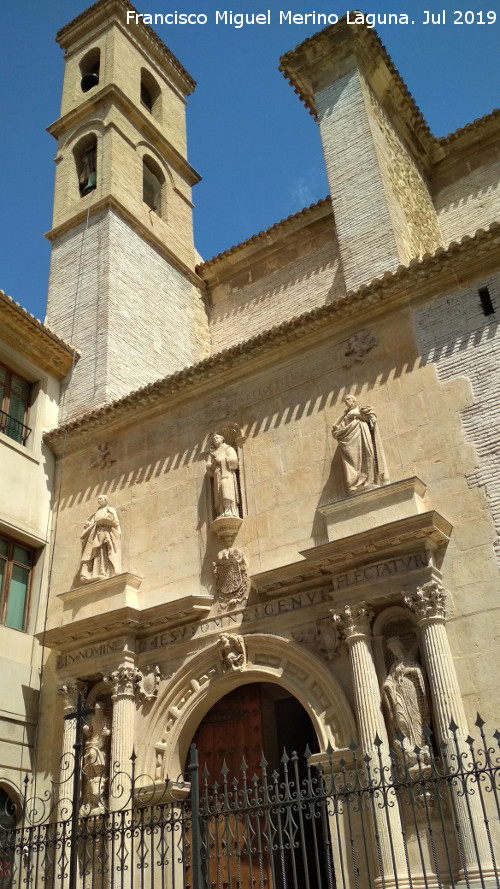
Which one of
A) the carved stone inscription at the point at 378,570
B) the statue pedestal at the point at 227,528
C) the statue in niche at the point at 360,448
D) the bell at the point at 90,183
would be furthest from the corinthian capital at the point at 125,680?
the bell at the point at 90,183

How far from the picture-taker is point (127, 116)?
18500mm

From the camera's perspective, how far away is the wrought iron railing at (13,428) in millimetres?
12701

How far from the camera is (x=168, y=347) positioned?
16.2 metres

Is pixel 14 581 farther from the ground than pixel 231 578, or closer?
farther from the ground

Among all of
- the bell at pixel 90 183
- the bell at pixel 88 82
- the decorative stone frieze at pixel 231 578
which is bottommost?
the decorative stone frieze at pixel 231 578

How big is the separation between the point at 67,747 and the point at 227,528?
11.1 ft

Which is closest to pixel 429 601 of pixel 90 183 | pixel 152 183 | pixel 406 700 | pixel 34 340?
pixel 406 700

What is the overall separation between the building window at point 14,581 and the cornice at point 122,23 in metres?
14.3

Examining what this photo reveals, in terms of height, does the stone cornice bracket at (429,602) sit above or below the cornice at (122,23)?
below

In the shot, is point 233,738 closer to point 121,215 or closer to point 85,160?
point 121,215

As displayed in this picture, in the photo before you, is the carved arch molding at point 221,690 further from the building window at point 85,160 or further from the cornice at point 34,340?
the building window at point 85,160

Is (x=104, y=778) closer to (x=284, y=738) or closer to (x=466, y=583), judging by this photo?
(x=284, y=738)

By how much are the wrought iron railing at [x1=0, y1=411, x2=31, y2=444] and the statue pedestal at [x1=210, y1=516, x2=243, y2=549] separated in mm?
4121

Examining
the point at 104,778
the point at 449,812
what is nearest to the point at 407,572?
the point at 449,812
